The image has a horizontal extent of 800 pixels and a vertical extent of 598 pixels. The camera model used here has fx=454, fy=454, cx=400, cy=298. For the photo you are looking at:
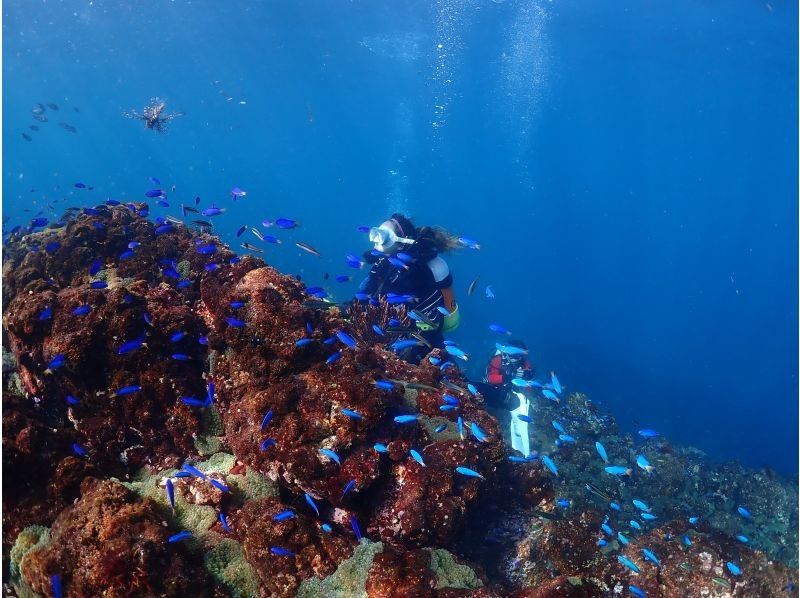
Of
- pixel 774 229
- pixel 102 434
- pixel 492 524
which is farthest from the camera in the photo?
pixel 774 229

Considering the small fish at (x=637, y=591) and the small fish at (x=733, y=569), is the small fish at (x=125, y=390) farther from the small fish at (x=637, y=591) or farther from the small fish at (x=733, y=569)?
the small fish at (x=733, y=569)

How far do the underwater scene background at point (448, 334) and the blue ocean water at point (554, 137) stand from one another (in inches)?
18.0

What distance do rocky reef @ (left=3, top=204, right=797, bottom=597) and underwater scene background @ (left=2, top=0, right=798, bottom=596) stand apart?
0.10 ft

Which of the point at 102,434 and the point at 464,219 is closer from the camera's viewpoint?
the point at 102,434

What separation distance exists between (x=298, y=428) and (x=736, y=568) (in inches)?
194

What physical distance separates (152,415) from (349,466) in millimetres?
2155

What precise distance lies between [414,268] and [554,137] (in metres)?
69.8

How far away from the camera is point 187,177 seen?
511ft

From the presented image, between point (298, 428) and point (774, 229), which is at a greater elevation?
point (298, 428)

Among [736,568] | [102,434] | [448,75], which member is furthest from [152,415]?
[448,75]

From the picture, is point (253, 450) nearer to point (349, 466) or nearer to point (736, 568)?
point (349, 466)

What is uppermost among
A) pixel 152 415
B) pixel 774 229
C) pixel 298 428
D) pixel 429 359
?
pixel 298 428

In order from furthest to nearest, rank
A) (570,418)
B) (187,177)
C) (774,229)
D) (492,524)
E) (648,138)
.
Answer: (187,177) < (774,229) < (648,138) < (570,418) < (492,524)

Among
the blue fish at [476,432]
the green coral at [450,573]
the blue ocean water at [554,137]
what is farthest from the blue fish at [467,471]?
the blue ocean water at [554,137]
